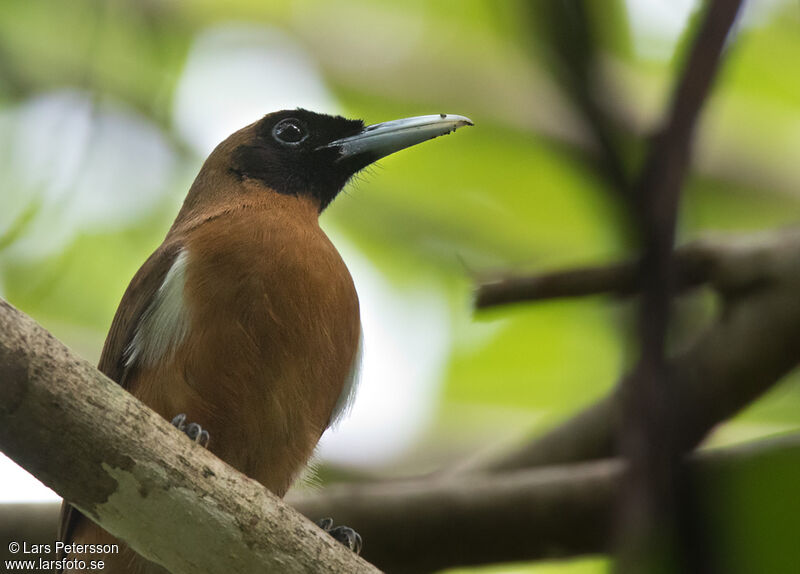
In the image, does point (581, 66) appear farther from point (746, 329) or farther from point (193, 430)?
point (746, 329)

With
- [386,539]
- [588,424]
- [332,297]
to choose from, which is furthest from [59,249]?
[588,424]

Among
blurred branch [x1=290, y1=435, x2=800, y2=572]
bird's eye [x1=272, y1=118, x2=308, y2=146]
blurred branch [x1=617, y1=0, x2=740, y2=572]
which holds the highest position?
bird's eye [x1=272, y1=118, x2=308, y2=146]

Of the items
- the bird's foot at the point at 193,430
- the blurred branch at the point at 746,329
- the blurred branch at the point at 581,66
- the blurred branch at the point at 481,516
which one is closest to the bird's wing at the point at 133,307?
the bird's foot at the point at 193,430

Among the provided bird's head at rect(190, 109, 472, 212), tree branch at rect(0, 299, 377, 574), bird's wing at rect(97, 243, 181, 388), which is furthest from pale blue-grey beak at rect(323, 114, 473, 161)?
tree branch at rect(0, 299, 377, 574)

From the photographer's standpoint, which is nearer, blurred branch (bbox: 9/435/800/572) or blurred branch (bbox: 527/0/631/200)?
blurred branch (bbox: 527/0/631/200)

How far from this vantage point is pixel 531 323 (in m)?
6.67

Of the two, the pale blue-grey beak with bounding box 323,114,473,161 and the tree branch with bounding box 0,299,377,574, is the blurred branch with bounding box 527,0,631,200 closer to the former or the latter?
the tree branch with bounding box 0,299,377,574

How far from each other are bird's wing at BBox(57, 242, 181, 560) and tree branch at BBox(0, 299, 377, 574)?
1.54 meters

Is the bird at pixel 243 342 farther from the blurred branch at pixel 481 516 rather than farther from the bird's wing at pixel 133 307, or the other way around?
A: the blurred branch at pixel 481 516

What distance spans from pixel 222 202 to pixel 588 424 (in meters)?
2.04

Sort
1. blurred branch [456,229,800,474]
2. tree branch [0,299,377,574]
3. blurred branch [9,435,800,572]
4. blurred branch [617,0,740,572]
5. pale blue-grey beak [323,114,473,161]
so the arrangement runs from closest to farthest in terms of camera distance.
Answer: blurred branch [617,0,740,572] < tree branch [0,299,377,574] < blurred branch [456,229,800,474] < blurred branch [9,435,800,572] < pale blue-grey beak [323,114,473,161]

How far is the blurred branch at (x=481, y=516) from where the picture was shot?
13.9 feet


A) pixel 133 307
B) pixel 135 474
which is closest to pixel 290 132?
pixel 133 307

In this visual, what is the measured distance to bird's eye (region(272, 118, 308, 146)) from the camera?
5473 mm
